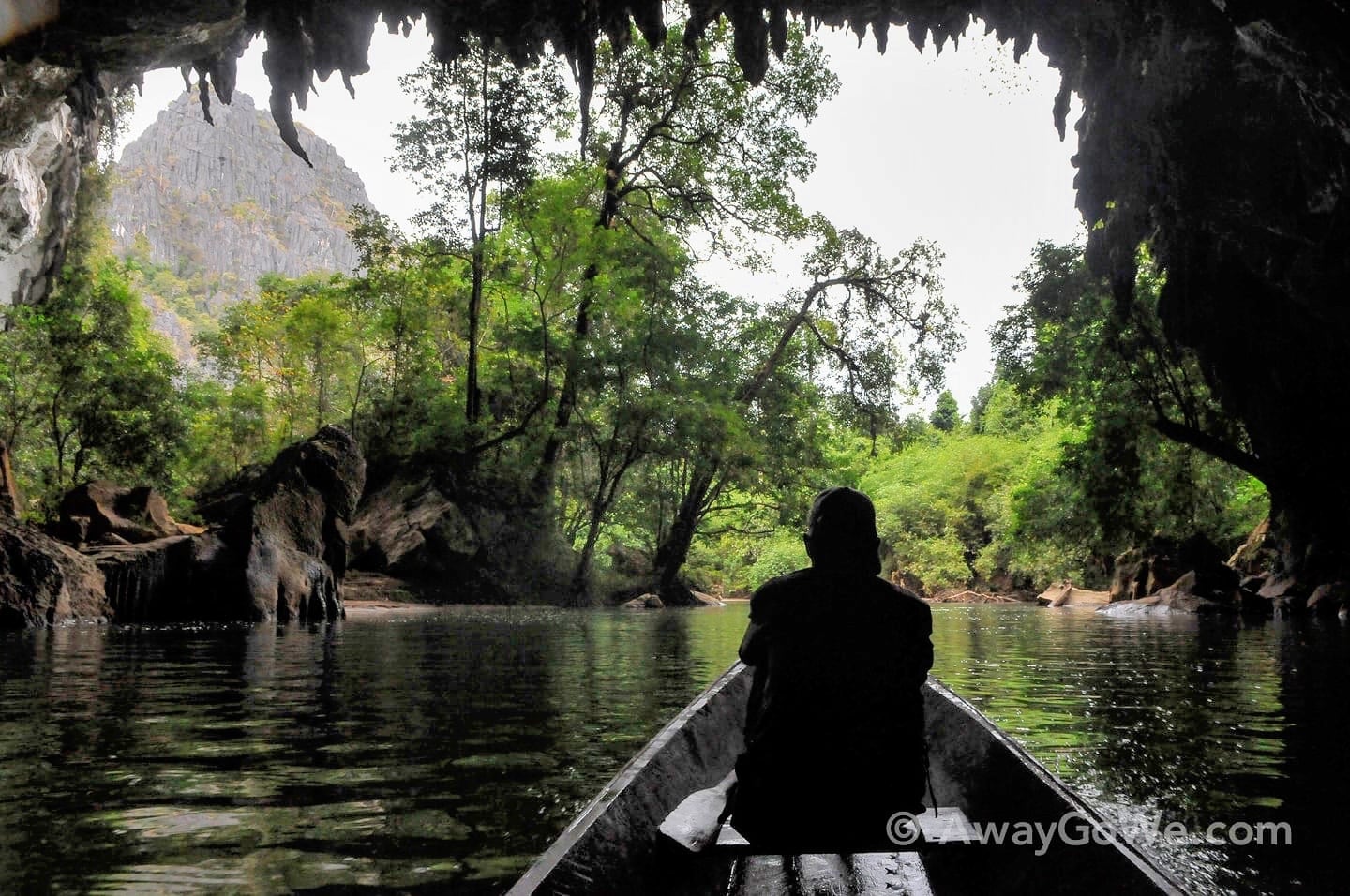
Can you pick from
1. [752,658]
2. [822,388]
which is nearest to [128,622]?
[752,658]

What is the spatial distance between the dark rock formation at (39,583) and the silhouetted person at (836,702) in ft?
44.7

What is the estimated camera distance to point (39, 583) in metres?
12.7

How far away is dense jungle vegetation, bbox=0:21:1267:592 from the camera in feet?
65.2

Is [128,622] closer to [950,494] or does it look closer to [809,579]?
[809,579]

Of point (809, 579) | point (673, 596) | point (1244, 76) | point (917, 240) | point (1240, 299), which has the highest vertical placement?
point (917, 240)

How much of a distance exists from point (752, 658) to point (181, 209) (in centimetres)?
16176

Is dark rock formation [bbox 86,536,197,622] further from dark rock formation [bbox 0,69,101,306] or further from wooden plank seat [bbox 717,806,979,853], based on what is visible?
wooden plank seat [bbox 717,806,979,853]

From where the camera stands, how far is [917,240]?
27016 millimetres

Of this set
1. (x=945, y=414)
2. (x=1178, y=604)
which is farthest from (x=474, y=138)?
(x=945, y=414)

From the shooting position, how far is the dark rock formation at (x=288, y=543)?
14.5 metres

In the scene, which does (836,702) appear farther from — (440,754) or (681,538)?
(681,538)

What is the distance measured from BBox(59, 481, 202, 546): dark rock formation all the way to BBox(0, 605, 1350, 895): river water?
652cm

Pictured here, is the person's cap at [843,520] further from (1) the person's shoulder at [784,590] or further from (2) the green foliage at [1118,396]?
(2) the green foliage at [1118,396]

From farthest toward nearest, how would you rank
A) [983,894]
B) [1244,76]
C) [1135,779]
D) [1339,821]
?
[1244,76] < [1135,779] < [1339,821] < [983,894]
